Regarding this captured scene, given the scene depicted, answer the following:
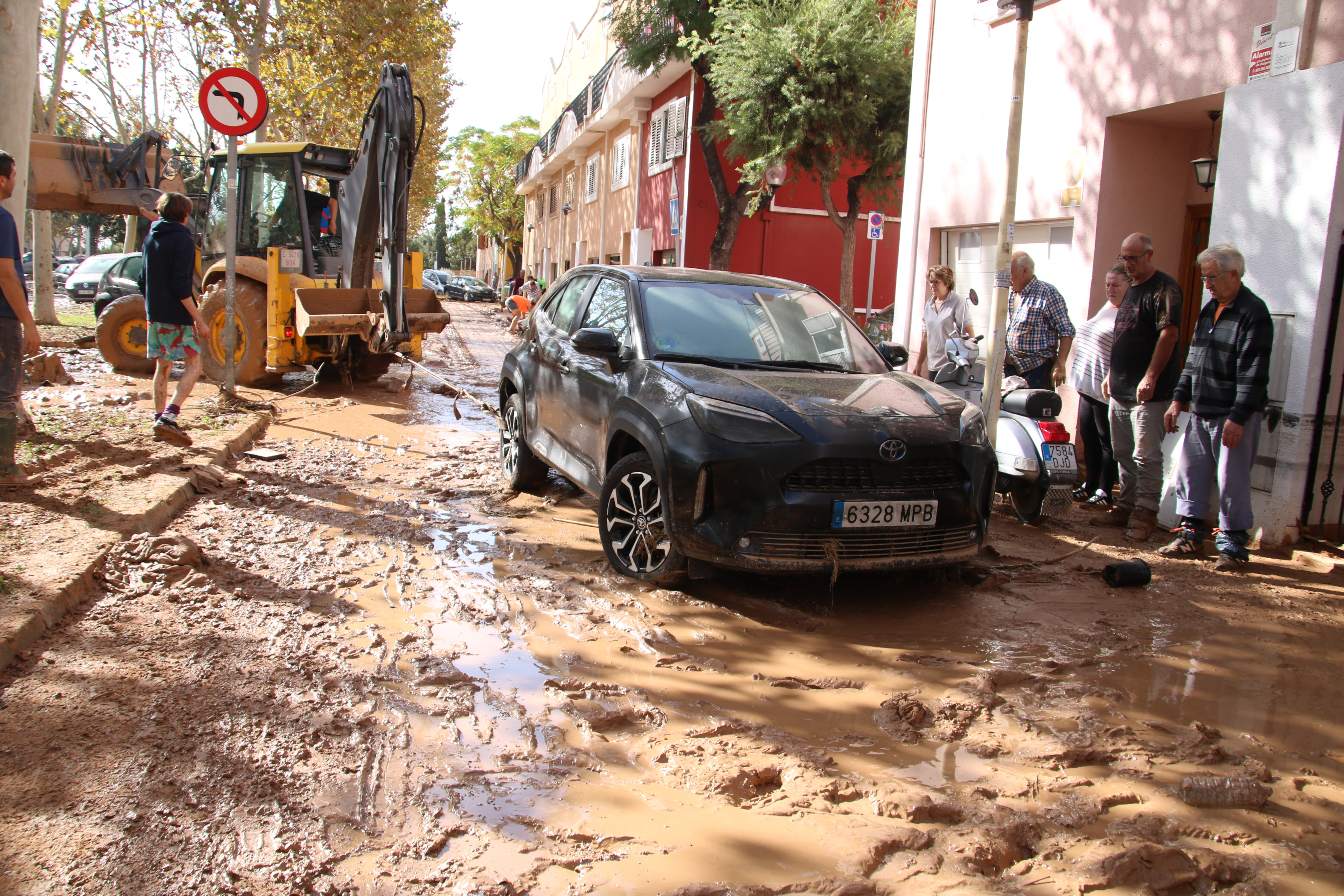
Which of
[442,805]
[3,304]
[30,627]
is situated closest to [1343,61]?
[442,805]

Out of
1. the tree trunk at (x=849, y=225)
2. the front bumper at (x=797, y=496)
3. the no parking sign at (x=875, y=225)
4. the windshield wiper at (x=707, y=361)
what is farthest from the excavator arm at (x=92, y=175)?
the front bumper at (x=797, y=496)

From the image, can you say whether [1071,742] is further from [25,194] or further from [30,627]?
[25,194]

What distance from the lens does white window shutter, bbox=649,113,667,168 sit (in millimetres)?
25172

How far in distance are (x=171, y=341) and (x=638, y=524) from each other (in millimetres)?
5301

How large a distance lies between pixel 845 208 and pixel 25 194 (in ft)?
56.0

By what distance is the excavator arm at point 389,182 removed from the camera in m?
10.5

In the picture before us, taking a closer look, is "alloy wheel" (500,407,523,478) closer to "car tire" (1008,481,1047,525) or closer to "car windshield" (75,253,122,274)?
"car tire" (1008,481,1047,525)

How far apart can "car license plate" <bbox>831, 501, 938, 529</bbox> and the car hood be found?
43 cm

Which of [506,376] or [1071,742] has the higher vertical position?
[506,376]

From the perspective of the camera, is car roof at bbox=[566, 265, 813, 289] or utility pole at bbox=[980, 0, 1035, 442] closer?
car roof at bbox=[566, 265, 813, 289]

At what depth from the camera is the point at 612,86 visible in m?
27.7

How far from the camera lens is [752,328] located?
555cm

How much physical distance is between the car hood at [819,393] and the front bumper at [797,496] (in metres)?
0.17

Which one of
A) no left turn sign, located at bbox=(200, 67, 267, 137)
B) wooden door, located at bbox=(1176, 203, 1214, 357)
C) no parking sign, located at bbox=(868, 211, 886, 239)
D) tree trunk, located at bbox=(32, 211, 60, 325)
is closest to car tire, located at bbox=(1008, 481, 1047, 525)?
wooden door, located at bbox=(1176, 203, 1214, 357)
